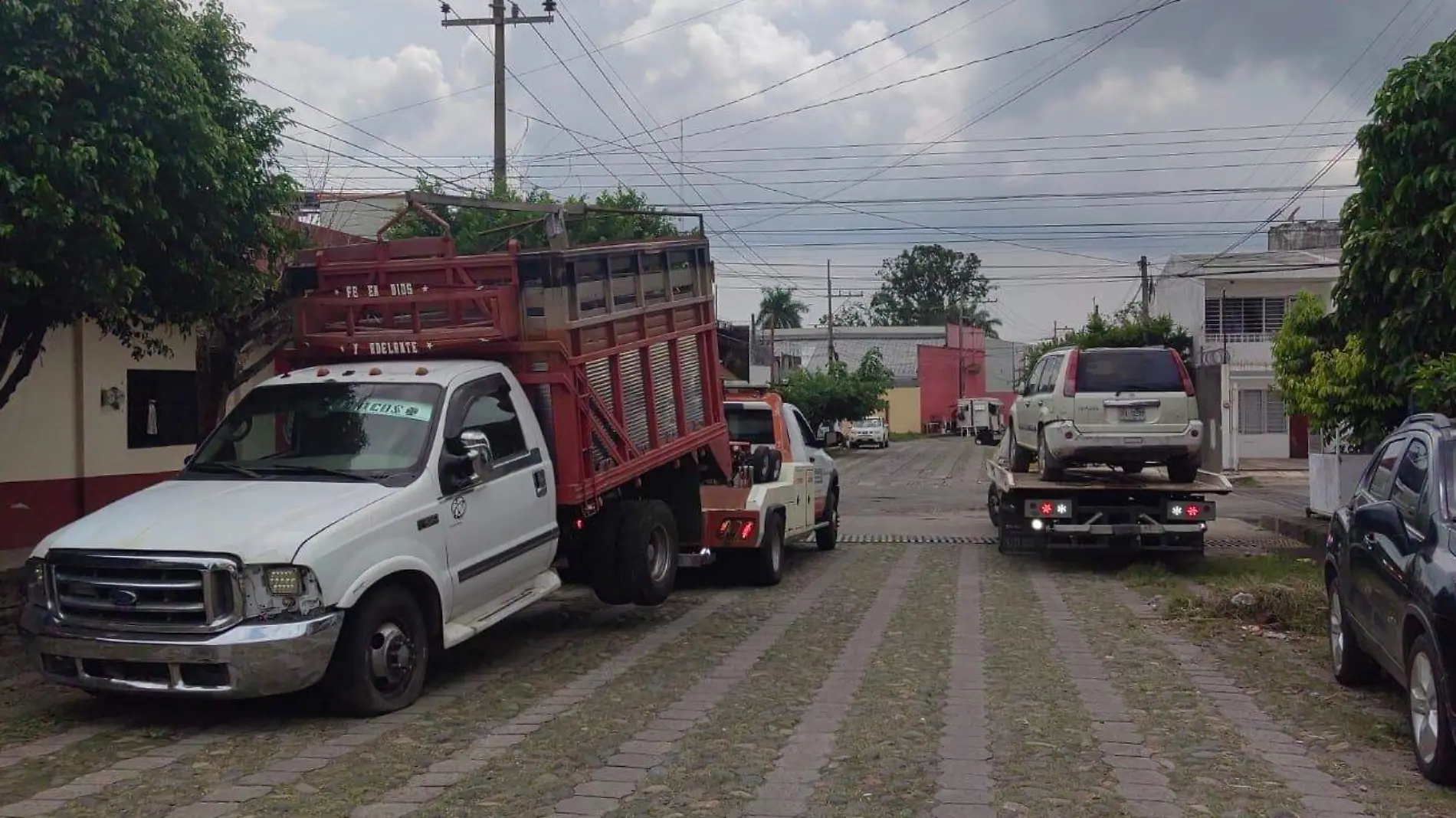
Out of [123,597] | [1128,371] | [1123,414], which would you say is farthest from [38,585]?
[1128,371]

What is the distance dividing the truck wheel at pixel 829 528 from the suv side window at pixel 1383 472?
8.34m

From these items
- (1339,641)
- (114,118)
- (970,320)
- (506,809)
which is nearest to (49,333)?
(114,118)

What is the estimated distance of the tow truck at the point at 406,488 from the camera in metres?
6.64

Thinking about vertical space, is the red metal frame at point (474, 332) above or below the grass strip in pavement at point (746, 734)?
above

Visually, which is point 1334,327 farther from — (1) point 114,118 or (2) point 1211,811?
(1) point 114,118

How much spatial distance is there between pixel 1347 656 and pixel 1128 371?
6.86 m

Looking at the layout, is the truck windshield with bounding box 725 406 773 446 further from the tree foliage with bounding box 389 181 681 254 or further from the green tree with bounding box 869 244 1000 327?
the green tree with bounding box 869 244 1000 327

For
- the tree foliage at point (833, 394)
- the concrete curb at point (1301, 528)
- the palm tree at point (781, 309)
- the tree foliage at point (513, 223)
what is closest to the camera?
the concrete curb at point (1301, 528)

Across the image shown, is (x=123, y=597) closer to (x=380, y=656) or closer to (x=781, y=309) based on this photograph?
(x=380, y=656)

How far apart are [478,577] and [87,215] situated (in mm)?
3466

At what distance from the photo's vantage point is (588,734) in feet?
22.5

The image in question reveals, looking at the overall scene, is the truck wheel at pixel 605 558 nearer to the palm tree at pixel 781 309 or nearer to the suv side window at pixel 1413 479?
the suv side window at pixel 1413 479

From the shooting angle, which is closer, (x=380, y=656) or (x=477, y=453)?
(x=380, y=656)

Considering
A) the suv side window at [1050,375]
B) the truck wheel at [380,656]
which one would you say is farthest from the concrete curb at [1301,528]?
the truck wheel at [380,656]
